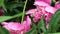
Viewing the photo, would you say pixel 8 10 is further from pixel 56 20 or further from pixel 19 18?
pixel 56 20

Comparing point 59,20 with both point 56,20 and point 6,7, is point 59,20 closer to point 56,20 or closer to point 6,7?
point 56,20

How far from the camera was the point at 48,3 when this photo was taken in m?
0.66

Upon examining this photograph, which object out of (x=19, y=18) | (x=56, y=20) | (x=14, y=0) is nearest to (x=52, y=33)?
(x=56, y=20)

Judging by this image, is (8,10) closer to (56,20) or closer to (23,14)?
(23,14)

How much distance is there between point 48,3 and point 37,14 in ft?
0.18

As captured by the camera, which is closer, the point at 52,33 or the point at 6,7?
the point at 52,33

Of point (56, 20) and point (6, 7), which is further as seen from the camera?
point (6, 7)

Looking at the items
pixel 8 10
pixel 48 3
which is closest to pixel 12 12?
pixel 8 10

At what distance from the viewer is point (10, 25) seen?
1.85ft

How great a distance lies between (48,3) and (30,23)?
0.37 feet

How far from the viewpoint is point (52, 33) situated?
0.56 meters

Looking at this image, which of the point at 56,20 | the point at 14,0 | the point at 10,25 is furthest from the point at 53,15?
the point at 14,0

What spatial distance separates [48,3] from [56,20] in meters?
0.10

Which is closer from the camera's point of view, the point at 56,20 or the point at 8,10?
the point at 56,20
